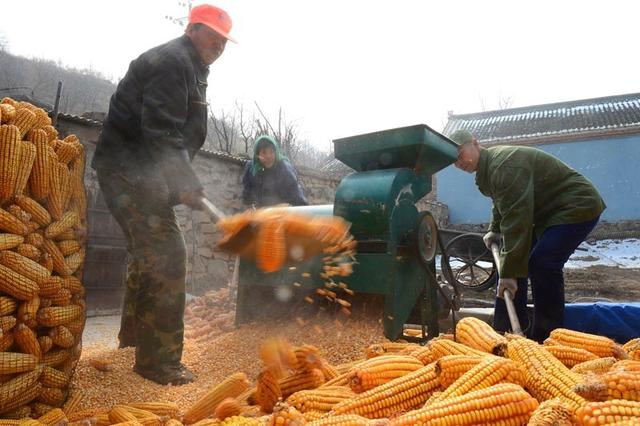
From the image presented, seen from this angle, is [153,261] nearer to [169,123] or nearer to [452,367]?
[169,123]

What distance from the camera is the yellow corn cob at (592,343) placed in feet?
8.25

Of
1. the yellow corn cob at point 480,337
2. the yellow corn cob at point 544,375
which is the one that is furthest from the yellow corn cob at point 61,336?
the yellow corn cob at point 544,375

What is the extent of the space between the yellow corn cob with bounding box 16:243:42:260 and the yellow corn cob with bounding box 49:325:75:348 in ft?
1.55

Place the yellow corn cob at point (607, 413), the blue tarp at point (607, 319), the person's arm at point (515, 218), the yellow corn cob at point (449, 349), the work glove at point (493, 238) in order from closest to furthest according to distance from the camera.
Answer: the yellow corn cob at point (607, 413)
the yellow corn cob at point (449, 349)
the person's arm at point (515, 218)
the blue tarp at point (607, 319)
the work glove at point (493, 238)

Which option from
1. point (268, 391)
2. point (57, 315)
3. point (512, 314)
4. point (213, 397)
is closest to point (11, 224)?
point (57, 315)

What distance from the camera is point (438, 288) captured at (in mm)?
4188

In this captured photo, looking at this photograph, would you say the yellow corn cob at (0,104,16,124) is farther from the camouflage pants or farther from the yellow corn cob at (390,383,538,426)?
the yellow corn cob at (390,383,538,426)

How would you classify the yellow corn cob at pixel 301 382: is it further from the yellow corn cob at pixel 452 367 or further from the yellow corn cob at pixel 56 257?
the yellow corn cob at pixel 56 257

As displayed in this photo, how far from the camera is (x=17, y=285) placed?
2.55 metres

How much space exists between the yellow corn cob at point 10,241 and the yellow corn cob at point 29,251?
0.03m

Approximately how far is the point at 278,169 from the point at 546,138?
2121 centimetres

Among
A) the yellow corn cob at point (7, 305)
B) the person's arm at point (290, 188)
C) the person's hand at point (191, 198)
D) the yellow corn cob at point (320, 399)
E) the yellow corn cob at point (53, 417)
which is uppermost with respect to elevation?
the person's arm at point (290, 188)

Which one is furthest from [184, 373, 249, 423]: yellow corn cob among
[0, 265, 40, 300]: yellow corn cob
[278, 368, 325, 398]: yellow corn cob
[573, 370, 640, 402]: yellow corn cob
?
[573, 370, 640, 402]: yellow corn cob

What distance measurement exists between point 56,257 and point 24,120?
89 centimetres
